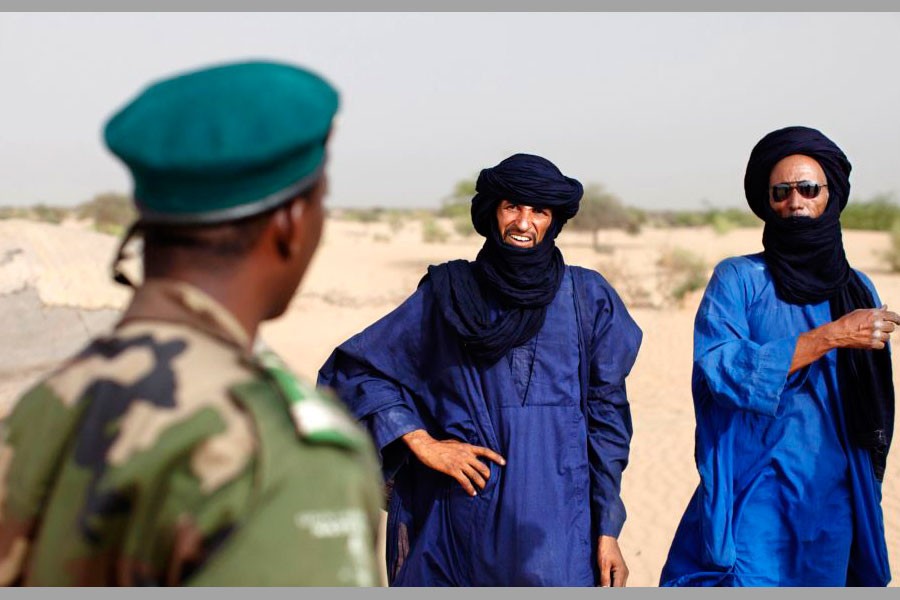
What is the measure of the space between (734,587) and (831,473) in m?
0.59

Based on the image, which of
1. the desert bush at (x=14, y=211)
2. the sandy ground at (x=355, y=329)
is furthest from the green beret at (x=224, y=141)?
the desert bush at (x=14, y=211)

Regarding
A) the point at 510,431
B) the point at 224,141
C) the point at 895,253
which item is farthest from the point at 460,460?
the point at 895,253

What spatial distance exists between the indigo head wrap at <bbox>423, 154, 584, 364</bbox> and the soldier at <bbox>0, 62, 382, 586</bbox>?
2438 millimetres

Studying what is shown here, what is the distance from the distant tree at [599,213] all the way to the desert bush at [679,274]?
29.4ft

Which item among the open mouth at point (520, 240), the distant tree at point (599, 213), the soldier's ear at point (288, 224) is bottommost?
the distant tree at point (599, 213)

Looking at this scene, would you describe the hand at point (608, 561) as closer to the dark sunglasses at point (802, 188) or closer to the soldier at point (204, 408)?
the dark sunglasses at point (802, 188)

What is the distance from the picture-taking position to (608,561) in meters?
4.08

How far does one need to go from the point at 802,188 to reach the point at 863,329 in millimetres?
649

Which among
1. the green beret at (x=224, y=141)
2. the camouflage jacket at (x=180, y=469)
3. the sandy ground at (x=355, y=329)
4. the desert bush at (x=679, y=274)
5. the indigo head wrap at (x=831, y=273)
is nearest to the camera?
the camouflage jacket at (x=180, y=469)

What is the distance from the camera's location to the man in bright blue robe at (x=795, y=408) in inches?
169

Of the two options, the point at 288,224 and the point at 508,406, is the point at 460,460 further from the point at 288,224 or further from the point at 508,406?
the point at 288,224

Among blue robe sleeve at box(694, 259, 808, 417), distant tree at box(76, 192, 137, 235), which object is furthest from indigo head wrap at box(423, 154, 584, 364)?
distant tree at box(76, 192, 137, 235)

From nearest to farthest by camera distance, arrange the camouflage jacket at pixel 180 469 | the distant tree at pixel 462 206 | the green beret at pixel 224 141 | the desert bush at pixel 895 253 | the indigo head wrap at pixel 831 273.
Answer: the camouflage jacket at pixel 180 469 → the green beret at pixel 224 141 → the indigo head wrap at pixel 831 273 → the desert bush at pixel 895 253 → the distant tree at pixel 462 206

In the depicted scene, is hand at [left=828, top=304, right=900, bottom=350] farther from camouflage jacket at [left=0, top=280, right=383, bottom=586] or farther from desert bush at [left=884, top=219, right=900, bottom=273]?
desert bush at [left=884, top=219, right=900, bottom=273]
